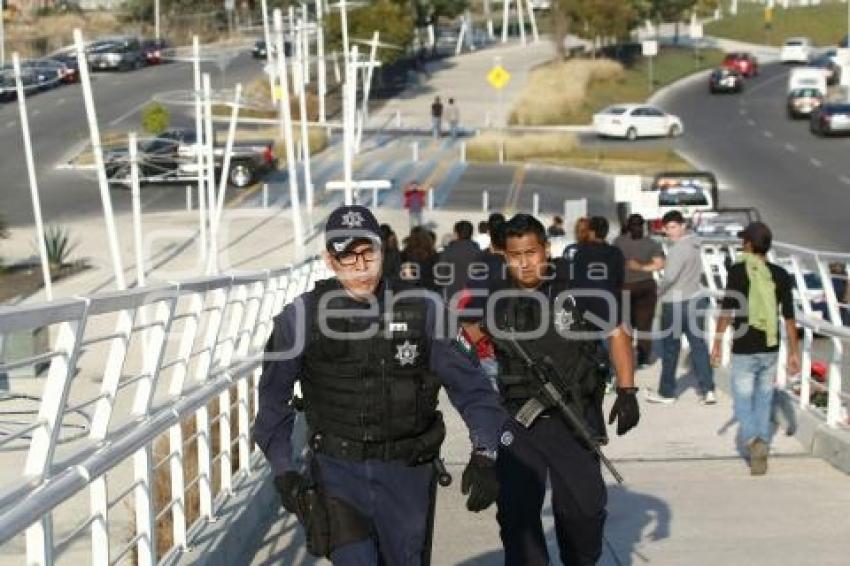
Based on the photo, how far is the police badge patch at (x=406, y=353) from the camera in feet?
19.1

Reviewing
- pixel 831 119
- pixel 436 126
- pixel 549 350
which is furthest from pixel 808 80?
pixel 549 350

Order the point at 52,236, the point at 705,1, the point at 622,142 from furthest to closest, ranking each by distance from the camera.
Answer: the point at 705,1 → the point at 622,142 → the point at 52,236

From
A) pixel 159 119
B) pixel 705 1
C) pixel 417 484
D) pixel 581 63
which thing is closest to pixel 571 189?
pixel 159 119

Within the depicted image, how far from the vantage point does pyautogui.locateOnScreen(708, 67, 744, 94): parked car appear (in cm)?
8206

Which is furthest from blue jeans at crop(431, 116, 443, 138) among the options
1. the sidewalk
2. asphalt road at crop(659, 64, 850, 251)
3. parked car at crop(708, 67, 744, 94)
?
the sidewalk

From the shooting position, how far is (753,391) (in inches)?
454

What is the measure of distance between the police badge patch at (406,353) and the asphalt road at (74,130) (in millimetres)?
30717

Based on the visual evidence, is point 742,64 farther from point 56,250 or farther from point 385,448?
point 385,448

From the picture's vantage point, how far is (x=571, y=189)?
49.8 metres

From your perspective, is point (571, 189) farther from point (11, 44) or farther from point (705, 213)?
point (11, 44)

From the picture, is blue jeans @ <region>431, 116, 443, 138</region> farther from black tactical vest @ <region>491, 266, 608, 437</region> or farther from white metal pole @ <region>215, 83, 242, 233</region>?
black tactical vest @ <region>491, 266, 608, 437</region>

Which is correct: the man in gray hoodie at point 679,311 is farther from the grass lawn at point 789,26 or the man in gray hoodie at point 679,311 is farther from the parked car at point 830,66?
the grass lawn at point 789,26

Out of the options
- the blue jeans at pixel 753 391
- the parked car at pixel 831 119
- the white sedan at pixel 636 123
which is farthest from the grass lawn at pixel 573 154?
the blue jeans at pixel 753 391

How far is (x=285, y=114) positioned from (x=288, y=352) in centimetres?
2771
